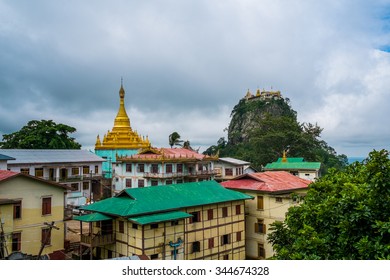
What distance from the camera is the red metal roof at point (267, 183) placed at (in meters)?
21.3

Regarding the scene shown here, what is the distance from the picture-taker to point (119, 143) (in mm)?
39188

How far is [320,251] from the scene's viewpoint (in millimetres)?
8367

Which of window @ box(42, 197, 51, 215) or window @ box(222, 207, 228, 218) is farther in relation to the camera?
window @ box(222, 207, 228, 218)

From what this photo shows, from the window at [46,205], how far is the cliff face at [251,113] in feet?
171

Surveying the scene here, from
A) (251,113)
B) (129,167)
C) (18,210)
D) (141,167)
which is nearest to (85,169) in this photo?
(129,167)

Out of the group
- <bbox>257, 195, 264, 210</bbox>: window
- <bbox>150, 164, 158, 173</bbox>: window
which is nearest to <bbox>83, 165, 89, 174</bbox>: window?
<bbox>150, 164, 158, 173</bbox>: window

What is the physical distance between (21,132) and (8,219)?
22778 mm

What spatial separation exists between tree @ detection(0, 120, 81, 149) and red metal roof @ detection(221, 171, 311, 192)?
20.3 metres

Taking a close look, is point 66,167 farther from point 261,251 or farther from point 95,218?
point 261,251

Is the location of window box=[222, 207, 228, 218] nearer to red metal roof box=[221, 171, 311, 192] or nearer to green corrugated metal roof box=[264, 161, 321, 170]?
red metal roof box=[221, 171, 311, 192]

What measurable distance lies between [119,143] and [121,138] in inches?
47.8

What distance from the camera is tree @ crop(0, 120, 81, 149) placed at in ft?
116

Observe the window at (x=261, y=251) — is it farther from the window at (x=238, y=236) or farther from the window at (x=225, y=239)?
the window at (x=225, y=239)
